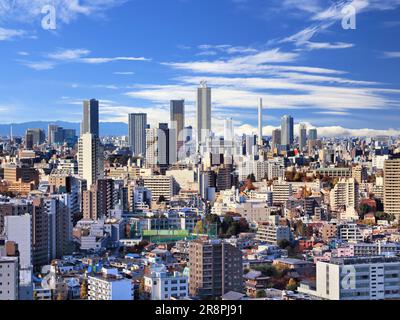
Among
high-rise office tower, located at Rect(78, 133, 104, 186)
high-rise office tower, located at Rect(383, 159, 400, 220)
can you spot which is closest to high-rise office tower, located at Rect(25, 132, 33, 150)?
high-rise office tower, located at Rect(78, 133, 104, 186)

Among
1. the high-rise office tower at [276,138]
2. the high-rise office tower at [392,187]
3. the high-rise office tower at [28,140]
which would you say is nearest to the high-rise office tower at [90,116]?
the high-rise office tower at [28,140]

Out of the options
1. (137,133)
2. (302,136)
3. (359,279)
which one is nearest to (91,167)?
(137,133)

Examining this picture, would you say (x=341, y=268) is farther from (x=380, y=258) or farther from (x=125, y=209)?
(x=125, y=209)

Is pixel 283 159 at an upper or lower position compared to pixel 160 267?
upper

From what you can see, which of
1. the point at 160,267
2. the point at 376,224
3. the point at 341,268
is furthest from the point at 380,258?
the point at 376,224

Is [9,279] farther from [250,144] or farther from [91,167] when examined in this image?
[91,167]

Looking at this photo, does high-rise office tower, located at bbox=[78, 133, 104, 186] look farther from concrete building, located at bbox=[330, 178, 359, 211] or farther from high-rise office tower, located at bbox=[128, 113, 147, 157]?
concrete building, located at bbox=[330, 178, 359, 211]
